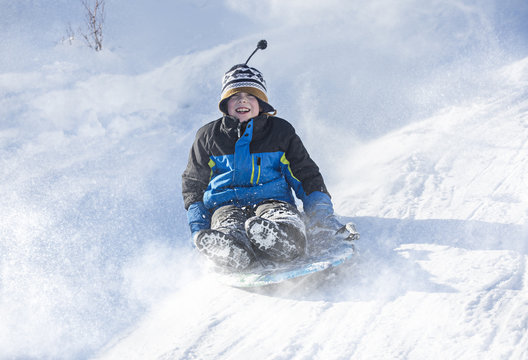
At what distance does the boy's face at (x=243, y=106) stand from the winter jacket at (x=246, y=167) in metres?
0.09

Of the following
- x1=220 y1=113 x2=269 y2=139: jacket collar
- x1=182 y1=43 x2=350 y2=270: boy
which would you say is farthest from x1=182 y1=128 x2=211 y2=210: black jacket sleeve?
x1=220 y1=113 x2=269 y2=139: jacket collar

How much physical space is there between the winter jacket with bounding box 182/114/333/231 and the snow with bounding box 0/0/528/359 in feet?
1.27

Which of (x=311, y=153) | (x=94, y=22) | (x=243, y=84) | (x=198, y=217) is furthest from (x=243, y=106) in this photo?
(x=94, y=22)

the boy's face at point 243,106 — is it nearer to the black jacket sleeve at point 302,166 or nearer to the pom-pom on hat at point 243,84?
the pom-pom on hat at point 243,84

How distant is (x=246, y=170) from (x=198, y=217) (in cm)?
37

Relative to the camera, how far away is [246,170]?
2.34 meters

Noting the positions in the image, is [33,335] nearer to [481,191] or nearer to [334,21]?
[481,191]

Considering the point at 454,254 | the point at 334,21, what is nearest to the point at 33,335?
the point at 454,254

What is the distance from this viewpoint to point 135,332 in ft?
6.12

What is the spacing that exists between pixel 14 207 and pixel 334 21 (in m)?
4.90

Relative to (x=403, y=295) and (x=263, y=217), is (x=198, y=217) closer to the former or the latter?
(x=263, y=217)

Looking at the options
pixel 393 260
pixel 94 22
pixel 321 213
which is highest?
pixel 94 22

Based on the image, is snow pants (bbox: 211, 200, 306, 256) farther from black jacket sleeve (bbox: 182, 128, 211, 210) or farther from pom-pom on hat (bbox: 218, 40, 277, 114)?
pom-pom on hat (bbox: 218, 40, 277, 114)

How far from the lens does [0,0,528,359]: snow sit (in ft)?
→ 5.39
